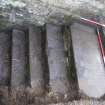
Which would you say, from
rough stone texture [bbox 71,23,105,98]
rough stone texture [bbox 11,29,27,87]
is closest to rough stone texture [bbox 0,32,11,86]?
rough stone texture [bbox 11,29,27,87]

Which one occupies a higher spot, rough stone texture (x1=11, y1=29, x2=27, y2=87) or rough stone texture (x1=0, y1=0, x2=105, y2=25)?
rough stone texture (x1=0, y1=0, x2=105, y2=25)

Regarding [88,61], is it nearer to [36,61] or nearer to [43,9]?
[36,61]

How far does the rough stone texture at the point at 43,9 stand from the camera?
2.10 m

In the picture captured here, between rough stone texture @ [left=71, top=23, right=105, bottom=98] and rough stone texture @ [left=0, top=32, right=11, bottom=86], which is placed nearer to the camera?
rough stone texture @ [left=71, top=23, right=105, bottom=98]

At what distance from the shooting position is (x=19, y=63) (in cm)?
221

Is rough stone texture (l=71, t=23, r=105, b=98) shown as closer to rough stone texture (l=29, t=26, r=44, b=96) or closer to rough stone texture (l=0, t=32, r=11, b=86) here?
rough stone texture (l=29, t=26, r=44, b=96)

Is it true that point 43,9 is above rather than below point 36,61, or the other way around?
above

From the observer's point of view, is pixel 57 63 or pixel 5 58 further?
→ pixel 5 58

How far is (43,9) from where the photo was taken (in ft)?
7.20

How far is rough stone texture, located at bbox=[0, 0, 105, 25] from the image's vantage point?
6.89ft

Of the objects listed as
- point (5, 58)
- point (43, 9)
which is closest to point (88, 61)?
point (43, 9)

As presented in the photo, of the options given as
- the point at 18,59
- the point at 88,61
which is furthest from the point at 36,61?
the point at 88,61

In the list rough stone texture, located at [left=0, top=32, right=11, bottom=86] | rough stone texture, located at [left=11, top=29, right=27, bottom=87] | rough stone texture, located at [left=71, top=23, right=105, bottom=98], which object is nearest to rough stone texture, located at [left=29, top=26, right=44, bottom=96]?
rough stone texture, located at [left=11, top=29, right=27, bottom=87]

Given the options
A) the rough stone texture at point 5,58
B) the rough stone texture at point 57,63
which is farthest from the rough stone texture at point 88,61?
the rough stone texture at point 5,58
